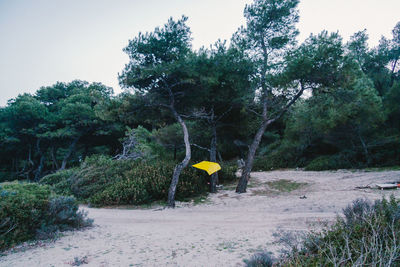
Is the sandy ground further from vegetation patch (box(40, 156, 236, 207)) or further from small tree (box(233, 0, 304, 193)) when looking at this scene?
small tree (box(233, 0, 304, 193))

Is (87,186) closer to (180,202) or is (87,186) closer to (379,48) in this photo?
(180,202)

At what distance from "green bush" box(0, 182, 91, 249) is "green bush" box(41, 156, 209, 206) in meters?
3.78

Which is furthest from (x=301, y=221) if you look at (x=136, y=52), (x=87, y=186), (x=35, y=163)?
(x=35, y=163)

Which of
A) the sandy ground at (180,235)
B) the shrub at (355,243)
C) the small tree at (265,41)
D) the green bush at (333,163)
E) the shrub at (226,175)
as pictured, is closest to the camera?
the shrub at (355,243)

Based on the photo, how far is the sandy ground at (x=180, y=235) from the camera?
3.99 m

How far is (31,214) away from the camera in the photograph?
533 centimetres

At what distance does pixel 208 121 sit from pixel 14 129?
77.0ft

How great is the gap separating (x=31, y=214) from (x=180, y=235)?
11.7 feet

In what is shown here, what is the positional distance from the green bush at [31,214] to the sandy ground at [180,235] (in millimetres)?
500

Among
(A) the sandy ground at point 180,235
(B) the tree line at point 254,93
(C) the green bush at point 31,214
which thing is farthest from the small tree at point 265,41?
(C) the green bush at point 31,214

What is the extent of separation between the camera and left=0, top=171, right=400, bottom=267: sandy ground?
13.1 ft

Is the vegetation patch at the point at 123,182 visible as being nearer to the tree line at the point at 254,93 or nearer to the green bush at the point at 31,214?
the tree line at the point at 254,93

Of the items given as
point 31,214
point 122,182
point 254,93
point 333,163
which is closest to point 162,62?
point 254,93

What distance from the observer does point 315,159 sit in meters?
19.8
